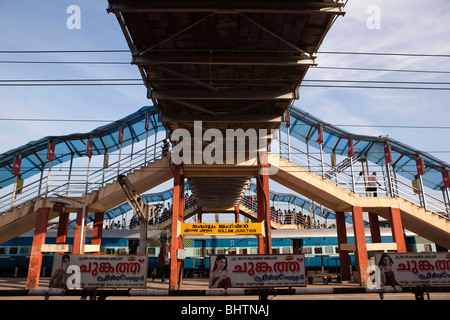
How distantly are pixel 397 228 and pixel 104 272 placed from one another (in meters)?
15.8

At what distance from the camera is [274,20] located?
889 cm

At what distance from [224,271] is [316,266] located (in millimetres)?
16224

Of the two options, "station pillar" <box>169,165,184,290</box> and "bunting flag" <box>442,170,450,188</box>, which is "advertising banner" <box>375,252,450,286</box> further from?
"bunting flag" <box>442,170,450,188</box>

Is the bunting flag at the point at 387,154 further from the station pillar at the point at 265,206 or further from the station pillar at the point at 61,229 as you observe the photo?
the station pillar at the point at 61,229

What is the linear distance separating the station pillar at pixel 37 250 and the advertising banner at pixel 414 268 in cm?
1690

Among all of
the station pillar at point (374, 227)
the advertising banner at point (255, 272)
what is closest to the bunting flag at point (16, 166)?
the advertising banner at point (255, 272)

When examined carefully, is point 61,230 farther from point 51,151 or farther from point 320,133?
point 320,133

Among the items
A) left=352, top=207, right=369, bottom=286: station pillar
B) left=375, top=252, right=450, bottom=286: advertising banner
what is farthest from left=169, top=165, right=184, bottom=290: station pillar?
left=352, top=207, right=369, bottom=286: station pillar

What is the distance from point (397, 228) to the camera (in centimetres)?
1734

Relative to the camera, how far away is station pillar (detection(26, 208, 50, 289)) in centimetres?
1635

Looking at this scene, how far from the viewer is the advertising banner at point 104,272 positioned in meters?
9.31
